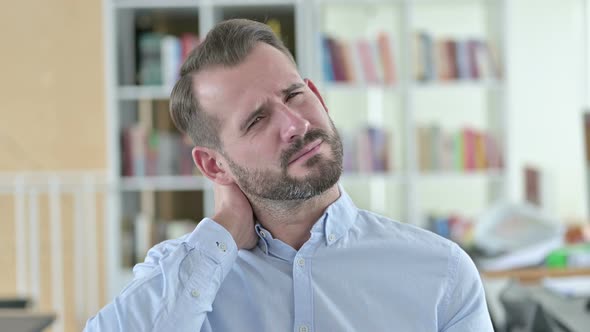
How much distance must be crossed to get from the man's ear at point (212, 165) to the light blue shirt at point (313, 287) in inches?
4.2

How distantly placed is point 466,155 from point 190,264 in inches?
134

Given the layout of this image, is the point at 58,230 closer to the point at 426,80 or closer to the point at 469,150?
the point at 426,80

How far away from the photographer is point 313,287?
1.43 m

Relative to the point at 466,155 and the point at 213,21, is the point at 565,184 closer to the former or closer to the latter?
the point at 466,155

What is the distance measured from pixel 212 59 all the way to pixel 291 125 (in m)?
0.20

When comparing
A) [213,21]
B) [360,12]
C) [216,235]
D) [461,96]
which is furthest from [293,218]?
[461,96]

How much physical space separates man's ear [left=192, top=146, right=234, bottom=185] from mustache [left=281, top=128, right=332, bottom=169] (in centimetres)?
16

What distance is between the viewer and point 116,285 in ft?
14.9

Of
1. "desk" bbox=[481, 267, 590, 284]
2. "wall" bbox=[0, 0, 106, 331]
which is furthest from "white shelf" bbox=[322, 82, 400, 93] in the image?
"desk" bbox=[481, 267, 590, 284]

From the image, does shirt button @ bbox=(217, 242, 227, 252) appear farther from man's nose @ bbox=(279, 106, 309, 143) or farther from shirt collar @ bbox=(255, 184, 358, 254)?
man's nose @ bbox=(279, 106, 309, 143)

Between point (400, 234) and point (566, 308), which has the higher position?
point (400, 234)

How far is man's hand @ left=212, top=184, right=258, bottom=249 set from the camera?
1472mm

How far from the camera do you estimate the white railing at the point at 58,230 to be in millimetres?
4516

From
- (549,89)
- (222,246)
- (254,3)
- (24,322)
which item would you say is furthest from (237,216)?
(549,89)
